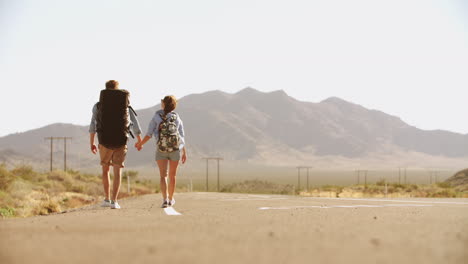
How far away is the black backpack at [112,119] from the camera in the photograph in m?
10.0

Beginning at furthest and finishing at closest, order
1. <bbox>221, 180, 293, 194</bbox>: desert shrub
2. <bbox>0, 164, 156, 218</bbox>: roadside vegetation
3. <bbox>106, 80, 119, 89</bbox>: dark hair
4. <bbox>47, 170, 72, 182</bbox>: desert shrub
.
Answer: <bbox>221, 180, 293, 194</bbox>: desert shrub → <bbox>47, 170, 72, 182</bbox>: desert shrub → <bbox>0, 164, 156, 218</bbox>: roadside vegetation → <bbox>106, 80, 119, 89</bbox>: dark hair

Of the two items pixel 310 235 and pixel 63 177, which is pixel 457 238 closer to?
pixel 310 235

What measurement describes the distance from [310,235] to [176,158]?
5.43 meters

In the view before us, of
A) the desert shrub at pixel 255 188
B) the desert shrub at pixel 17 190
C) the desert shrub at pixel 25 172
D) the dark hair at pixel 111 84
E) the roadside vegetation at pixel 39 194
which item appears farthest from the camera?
the desert shrub at pixel 255 188

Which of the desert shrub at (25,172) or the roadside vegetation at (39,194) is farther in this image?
the desert shrub at (25,172)

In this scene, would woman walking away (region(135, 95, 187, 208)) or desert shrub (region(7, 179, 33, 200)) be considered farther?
desert shrub (region(7, 179, 33, 200))

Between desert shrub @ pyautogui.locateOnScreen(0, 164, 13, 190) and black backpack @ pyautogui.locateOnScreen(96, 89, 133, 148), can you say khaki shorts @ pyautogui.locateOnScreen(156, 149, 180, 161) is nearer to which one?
black backpack @ pyautogui.locateOnScreen(96, 89, 133, 148)

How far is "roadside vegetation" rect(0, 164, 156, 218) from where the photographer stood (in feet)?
55.8

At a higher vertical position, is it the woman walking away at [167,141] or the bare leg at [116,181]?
the woman walking away at [167,141]

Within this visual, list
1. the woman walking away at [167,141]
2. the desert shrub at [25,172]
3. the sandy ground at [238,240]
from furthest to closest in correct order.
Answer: the desert shrub at [25,172], the woman walking away at [167,141], the sandy ground at [238,240]

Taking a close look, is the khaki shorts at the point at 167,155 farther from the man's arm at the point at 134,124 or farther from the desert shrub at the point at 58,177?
the desert shrub at the point at 58,177

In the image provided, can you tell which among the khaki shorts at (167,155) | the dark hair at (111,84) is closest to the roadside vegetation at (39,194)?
the khaki shorts at (167,155)

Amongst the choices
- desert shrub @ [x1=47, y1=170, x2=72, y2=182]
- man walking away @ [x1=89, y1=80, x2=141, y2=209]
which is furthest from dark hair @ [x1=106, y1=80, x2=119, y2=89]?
desert shrub @ [x1=47, y1=170, x2=72, y2=182]

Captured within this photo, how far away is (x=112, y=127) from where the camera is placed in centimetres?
1003
